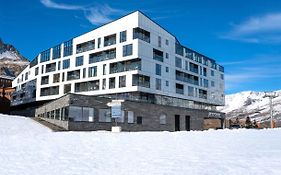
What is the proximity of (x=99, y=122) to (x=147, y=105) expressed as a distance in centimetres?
1061

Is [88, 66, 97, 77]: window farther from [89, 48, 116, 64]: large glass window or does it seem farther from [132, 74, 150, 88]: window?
[132, 74, 150, 88]: window

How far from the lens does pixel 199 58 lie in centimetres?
6969

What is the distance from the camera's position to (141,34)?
53406 mm

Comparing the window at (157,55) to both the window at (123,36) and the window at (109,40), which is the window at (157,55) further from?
the window at (109,40)

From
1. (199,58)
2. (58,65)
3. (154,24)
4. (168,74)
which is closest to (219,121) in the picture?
(199,58)

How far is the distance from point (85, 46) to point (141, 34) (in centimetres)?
1277

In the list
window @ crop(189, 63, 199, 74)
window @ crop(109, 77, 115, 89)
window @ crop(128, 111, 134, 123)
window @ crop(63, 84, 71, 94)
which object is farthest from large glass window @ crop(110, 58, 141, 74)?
window @ crop(189, 63, 199, 74)

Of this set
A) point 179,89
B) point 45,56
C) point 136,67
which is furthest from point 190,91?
point 45,56

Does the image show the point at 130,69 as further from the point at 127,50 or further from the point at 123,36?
the point at 123,36

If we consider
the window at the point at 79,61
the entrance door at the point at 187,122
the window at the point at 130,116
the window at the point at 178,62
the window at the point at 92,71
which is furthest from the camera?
the window at the point at 178,62

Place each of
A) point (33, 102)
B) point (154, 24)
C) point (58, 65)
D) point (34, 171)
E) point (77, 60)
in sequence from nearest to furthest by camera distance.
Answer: point (34, 171)
point (154, 24)
point (77, 60)
point (58, 65)
point (33, 102)

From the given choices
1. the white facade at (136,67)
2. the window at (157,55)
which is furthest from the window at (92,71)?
the window at (157,55)

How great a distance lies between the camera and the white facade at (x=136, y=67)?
173ft

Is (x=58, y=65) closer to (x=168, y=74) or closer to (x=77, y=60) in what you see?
(x=77, y=60)
